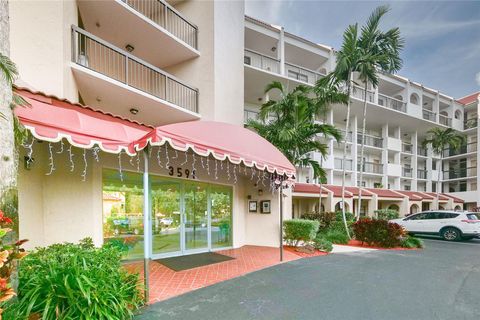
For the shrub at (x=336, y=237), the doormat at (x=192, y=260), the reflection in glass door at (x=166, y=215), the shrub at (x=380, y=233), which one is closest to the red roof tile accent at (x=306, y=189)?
the shrub at (x=336, y=237)

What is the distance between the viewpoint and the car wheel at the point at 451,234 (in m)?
13.8

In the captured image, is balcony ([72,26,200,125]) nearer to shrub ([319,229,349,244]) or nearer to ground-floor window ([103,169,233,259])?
ground-floor window ([103,169,233,259])

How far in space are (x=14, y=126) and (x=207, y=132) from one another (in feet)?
11.9

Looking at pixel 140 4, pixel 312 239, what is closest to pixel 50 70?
pixel 140 4

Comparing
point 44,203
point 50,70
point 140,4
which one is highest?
point 140,4

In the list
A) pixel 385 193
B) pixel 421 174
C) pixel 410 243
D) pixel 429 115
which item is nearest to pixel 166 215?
pixel 410 243

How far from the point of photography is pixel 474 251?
10.8 m

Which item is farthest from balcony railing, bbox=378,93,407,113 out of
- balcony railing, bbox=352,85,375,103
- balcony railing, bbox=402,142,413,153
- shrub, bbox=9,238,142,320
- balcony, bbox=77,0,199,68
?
shrub, bbox=9,238,142,320

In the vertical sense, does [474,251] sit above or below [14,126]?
below

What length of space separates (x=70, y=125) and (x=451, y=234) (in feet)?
61.6

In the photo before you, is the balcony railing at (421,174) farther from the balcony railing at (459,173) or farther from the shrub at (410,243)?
the shrub at (410,243)

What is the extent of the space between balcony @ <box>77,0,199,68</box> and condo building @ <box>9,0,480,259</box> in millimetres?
49

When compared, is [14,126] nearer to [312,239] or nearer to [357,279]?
[357,279]

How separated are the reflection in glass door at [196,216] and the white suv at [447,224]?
13220 millimetres
